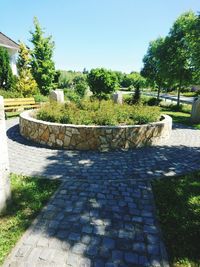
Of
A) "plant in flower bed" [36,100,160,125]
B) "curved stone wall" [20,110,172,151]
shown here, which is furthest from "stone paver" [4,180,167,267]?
"plant in flower bed" [36,100,160,125]

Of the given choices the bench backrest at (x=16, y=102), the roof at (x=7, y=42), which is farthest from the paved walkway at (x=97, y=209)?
the roof at (x=7, y=42)

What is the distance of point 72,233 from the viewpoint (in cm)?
316

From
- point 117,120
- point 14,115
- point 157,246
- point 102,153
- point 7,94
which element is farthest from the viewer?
point 7,94

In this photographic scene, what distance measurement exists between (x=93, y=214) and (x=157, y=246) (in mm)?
1102

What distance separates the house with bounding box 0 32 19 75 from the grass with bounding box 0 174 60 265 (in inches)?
940

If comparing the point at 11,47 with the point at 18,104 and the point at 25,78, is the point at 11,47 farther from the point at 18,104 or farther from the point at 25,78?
the point at 18,104

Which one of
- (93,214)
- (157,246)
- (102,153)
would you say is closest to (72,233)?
(93,214)

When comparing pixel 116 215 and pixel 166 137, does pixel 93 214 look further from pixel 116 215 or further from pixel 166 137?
pixel 166 137

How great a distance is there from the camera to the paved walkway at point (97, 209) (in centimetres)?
278

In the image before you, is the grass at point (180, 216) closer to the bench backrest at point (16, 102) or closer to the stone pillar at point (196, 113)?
the stone pillar at point (196, 113)

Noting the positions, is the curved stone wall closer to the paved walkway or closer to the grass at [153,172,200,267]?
the paved walkway

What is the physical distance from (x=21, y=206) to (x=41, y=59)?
24.5 metres

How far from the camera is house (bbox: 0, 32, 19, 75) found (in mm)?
24875

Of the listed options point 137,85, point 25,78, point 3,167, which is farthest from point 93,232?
point 25,78
